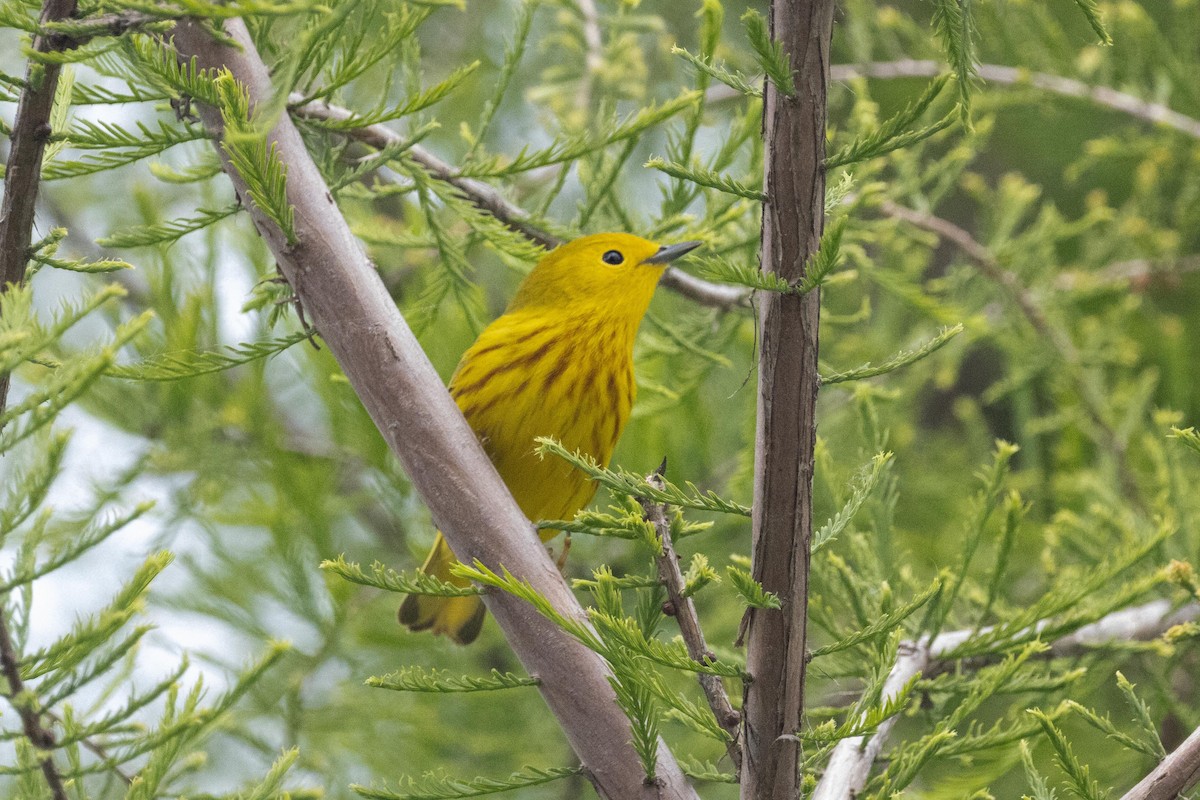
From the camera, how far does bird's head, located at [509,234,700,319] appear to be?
2959 millimetres

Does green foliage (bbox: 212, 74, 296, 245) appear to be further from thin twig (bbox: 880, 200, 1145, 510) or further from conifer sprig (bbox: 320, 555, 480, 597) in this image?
thin twig (bbox: 880, 200, 1145, 510)

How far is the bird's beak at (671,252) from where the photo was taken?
8.87 ft

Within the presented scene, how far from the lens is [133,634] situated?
1.28 metres

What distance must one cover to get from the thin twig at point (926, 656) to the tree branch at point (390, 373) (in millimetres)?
413

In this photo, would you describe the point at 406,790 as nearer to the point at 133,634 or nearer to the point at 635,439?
the point at 133,634

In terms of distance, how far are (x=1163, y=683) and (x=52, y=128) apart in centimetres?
238

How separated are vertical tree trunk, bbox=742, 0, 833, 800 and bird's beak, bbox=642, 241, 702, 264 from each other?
1.36 metres

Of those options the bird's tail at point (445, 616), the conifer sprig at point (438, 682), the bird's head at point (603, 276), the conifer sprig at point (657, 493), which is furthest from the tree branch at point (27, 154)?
the bird's tail at point (445, 616)

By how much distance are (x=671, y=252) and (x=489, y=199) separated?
48 centimetres

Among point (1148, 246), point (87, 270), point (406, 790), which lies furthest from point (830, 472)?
point (1148, 246)

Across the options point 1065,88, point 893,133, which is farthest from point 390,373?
point 1065,88

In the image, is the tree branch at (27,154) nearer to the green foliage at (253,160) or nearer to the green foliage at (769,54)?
the green foliage at (253,160)

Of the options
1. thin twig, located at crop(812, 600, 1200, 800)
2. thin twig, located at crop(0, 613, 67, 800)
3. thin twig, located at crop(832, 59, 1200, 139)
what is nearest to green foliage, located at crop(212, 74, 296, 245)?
thin twig, located at crop(0, 613, 67, 800)

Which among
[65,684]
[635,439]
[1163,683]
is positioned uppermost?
[635,439]
